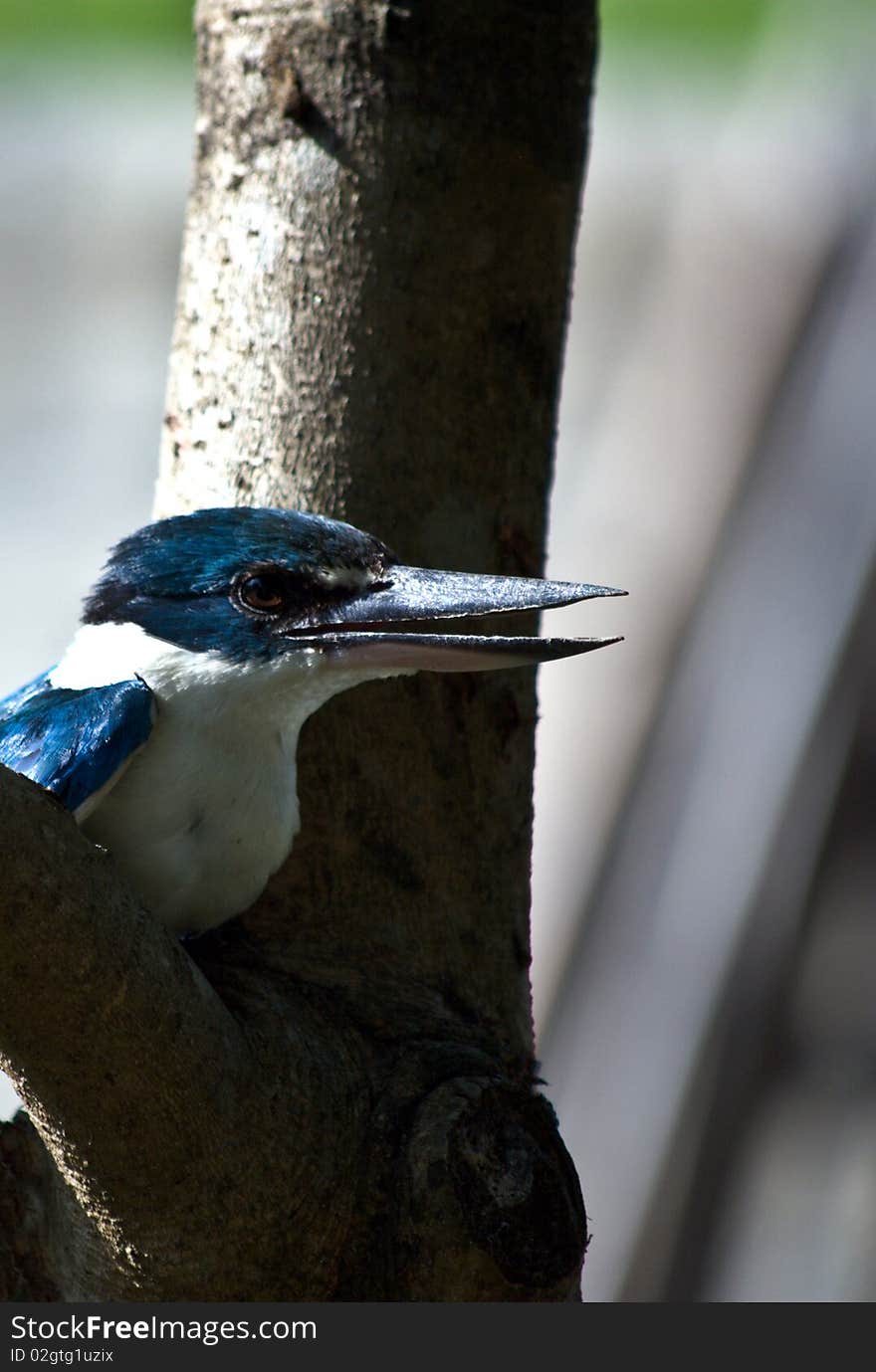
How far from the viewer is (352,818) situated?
2.19 metres

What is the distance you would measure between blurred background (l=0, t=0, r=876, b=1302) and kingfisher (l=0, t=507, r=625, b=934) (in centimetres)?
387

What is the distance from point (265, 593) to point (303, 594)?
5 centimetres

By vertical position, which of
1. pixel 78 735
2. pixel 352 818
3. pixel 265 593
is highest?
pixel 265 593

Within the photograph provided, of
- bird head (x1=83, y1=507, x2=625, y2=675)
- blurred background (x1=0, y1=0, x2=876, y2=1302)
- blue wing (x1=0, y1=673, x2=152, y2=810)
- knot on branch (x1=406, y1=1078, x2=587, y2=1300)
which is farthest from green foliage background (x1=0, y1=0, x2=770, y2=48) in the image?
knot on branch (x1=406, y1=1078, x2=587, y2=1300)

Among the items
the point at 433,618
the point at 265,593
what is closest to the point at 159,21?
the point at 265,593

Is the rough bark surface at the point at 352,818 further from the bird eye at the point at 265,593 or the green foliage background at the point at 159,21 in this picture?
the green foliage background at the point at 159,21

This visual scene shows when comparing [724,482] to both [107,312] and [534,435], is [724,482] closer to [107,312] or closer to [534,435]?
[107,312]

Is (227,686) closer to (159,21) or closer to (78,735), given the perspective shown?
(78,735)

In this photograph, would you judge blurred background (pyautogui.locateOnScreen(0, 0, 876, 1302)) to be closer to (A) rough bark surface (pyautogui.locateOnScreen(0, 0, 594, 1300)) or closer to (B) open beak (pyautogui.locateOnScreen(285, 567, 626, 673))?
(A) rough bark surface (pyautogui.locateOnScreen(0, 0, 594, 1300))

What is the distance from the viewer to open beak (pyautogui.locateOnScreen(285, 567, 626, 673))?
6.26 ft

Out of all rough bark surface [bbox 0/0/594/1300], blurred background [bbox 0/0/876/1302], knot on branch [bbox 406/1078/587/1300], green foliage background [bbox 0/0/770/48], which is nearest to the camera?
rough bark surface [bbox 0/0/594/1300]

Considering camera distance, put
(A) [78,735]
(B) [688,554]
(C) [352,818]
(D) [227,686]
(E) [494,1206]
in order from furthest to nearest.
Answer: (B) [688,554] < (C) [352,818] < (D) [227,686] < (A) [78,735] < (E) [494,1206]

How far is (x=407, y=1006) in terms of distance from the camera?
2010 mm

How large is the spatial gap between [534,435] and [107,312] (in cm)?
600
